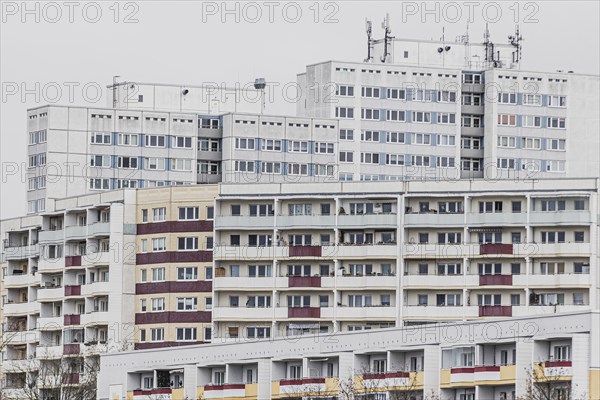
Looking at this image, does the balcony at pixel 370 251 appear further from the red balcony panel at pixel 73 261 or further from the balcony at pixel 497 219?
the red balcony panel at pixel 73 261

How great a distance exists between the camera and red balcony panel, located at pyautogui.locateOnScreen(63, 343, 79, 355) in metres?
181

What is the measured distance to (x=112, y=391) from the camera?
147 metres

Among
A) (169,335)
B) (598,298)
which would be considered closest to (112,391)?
(169,335)

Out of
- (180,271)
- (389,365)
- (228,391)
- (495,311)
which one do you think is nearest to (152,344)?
(180,271)

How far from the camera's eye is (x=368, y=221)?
6708 inches

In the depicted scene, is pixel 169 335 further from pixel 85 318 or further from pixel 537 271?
pixel 537 271

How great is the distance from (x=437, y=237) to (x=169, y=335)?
77.9ft

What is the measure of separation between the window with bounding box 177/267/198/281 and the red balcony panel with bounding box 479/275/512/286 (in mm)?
24145

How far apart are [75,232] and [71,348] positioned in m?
9.98

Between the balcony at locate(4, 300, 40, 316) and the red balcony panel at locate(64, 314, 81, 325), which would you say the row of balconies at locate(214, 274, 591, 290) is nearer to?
the red balcony panel at locate(64, 314, 81, 325)

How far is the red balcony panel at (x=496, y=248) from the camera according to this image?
167 metres

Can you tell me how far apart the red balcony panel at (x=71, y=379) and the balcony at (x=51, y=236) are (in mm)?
13468

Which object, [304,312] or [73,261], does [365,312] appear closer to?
[304,312]

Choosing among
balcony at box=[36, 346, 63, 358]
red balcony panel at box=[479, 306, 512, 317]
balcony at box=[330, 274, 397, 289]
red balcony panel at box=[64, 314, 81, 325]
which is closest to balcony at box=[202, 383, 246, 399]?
red balcony panel at box=[479, 306, 512, 317]
